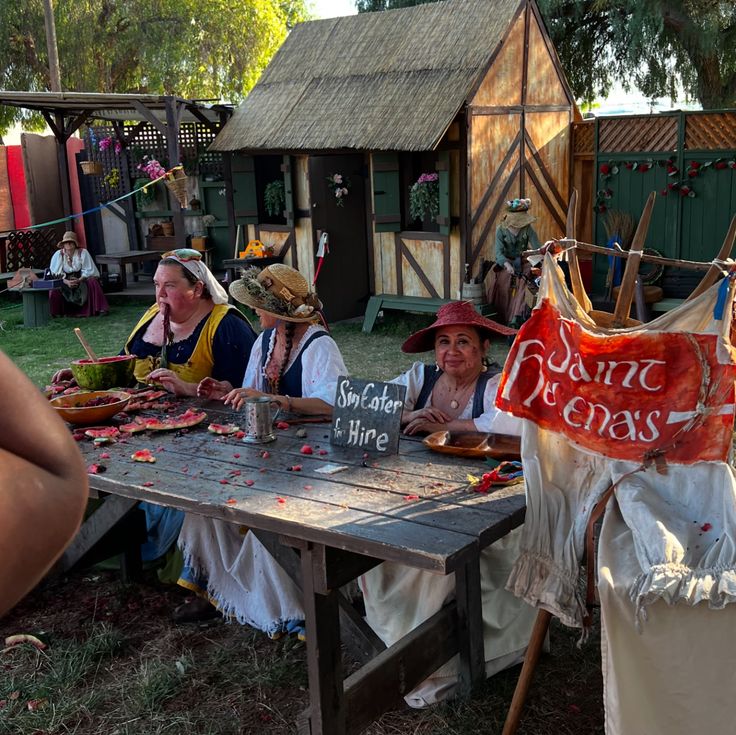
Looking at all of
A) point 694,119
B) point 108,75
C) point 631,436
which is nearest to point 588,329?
point 631,436

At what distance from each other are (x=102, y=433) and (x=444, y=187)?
304 inches

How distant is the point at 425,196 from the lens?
11.2 m

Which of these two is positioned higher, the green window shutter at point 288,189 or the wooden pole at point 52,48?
the wooden pole at point 52,48

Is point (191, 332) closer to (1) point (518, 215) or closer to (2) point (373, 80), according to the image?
(1) point (518, 215)

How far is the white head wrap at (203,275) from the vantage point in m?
4.96

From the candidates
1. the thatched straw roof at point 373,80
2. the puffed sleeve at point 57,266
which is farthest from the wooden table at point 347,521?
the puffed sleeve at point 57,266

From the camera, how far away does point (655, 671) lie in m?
2.59

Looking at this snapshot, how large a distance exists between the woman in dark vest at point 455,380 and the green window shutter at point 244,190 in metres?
9.12

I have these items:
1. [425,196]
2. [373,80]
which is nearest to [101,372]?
[425,196]

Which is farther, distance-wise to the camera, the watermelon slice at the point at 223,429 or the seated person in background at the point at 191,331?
the seated person in background at the point at 191,331

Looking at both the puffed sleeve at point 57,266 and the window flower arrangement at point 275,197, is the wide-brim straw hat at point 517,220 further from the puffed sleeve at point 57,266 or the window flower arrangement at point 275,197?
the puffed sleeve at point 57,266

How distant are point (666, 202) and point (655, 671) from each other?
10.00 metres

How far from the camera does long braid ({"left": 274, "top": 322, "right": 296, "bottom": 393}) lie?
14.8 feet

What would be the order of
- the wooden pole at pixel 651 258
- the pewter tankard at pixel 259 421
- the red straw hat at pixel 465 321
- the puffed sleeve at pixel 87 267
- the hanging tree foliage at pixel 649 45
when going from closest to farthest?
1. the wooden pole at pixel 651 258
2. the pewter tankard at pixel 259 421
3. the red straw hat at pixel 465 321
4. the puffed sleeve at pixel 87 267
5. the hanging tree foliage at pixel 649 45
